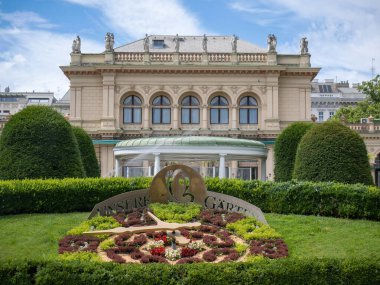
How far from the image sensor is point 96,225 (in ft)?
43.6

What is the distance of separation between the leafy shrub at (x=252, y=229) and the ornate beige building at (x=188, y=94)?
2988 centimetres

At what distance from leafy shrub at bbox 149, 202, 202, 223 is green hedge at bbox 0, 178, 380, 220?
368cm

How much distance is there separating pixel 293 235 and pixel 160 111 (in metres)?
32.5

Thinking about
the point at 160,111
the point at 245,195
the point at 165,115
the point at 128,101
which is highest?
the point at 128,101

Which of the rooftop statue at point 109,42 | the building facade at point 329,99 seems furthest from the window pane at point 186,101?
the building facade at point 329,99

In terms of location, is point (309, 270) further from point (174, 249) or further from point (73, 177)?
point (73, 177)

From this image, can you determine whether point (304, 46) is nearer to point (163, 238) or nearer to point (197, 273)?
point (163, 238)

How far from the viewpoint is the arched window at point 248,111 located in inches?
1797

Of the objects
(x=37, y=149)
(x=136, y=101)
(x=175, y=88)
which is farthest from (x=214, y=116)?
(x=37, y=149)

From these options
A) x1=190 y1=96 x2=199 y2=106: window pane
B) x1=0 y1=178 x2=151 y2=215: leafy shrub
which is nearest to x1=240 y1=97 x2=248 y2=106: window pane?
x1=190 y1=96 x2=199 y2=106: window pane

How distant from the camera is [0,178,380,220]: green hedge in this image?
1647 centimetres

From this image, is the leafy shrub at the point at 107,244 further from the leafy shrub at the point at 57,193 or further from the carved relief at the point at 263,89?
the carved relief at the point at 263,89

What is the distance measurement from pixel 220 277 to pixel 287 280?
1153 mm

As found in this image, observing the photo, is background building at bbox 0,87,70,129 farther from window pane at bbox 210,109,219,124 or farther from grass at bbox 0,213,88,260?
grass at bbox 0,213,88,260
